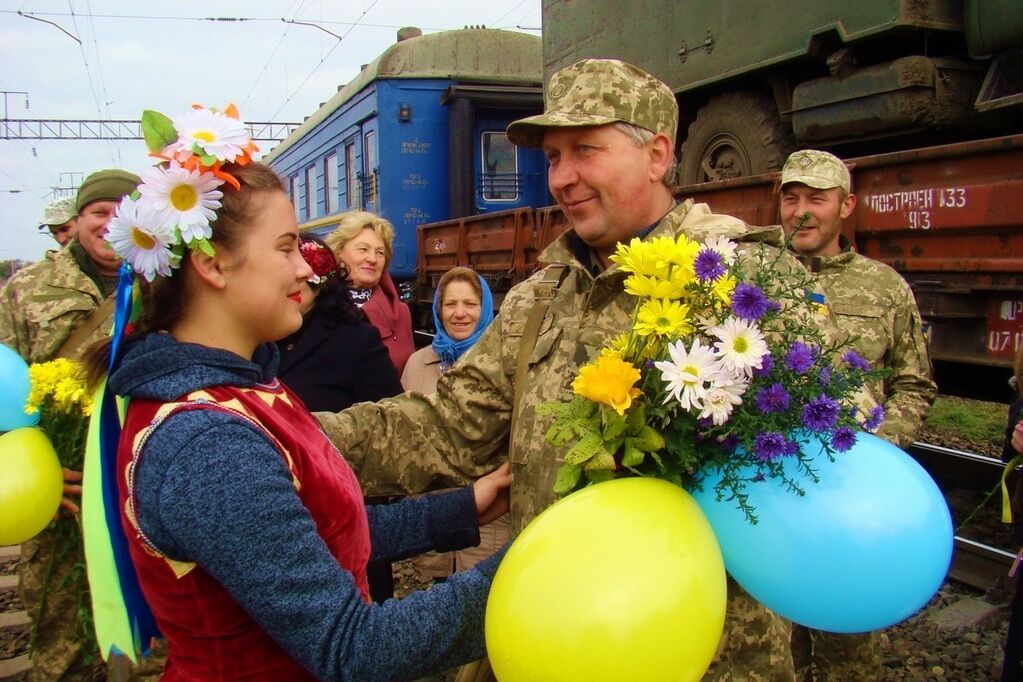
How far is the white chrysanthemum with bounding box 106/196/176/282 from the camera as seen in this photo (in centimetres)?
141

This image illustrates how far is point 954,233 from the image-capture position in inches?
170

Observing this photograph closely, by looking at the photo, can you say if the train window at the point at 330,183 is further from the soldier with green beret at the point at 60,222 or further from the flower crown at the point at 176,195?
the flower crown at the point at 176,195

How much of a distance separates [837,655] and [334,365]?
2237 mm

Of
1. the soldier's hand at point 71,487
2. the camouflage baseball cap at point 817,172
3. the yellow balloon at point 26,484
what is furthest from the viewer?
the camouflage baseball cap at point 817,172

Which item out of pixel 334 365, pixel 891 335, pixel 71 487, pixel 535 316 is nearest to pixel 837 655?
pixel 891 335

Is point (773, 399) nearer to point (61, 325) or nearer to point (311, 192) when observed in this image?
point (61, 325)

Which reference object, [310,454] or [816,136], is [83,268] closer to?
[310,454]

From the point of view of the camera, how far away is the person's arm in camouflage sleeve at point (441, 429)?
2191 millimetres

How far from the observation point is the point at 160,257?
144 cm

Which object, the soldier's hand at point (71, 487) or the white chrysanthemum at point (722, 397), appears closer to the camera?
the white chrysanthemum at point (722, 397)

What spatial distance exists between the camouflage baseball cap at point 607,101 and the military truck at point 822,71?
12.8ft

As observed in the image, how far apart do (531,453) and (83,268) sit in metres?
2.34

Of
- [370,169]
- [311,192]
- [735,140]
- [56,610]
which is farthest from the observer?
[311,192]

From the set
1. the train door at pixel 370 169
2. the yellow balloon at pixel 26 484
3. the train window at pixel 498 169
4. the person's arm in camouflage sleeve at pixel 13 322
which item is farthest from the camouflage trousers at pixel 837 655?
the train door at pixel 370 169
